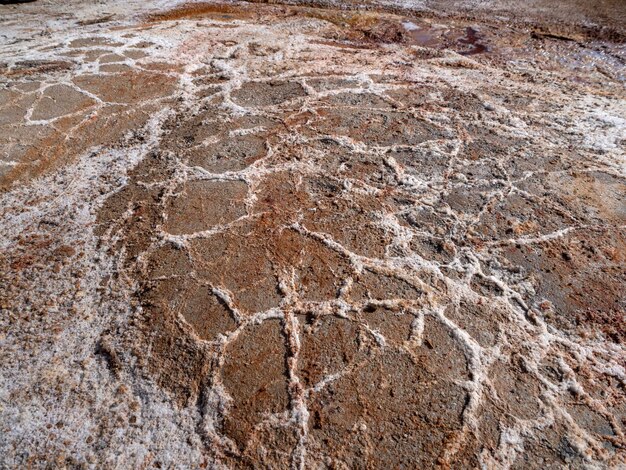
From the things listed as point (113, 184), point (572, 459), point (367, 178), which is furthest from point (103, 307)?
point (572, 459)

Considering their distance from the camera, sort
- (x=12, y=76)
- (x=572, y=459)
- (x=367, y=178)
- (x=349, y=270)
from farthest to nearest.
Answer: (x=12, y=76)
(x=367, y=178)
(x=349, y=270)
(x=572, y=459)

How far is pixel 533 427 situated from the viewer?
74.9 inches

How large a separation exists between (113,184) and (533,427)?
3041mm

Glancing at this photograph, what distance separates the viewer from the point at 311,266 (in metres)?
2.61

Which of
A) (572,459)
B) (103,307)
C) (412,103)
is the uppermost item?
(412,103)

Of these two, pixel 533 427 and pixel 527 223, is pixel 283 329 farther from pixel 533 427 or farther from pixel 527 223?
pixel 527 223

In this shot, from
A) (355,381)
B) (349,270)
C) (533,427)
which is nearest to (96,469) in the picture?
(355,381)

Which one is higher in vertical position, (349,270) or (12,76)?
(12,76)

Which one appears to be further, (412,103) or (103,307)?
(412,103)

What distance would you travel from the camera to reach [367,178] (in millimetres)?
3250

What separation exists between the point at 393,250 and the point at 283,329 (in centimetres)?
86

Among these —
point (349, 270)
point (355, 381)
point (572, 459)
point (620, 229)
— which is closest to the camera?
point (572, 459)

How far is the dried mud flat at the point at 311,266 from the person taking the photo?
6.30ft

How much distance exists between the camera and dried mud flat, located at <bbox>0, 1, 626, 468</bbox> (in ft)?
6.30
